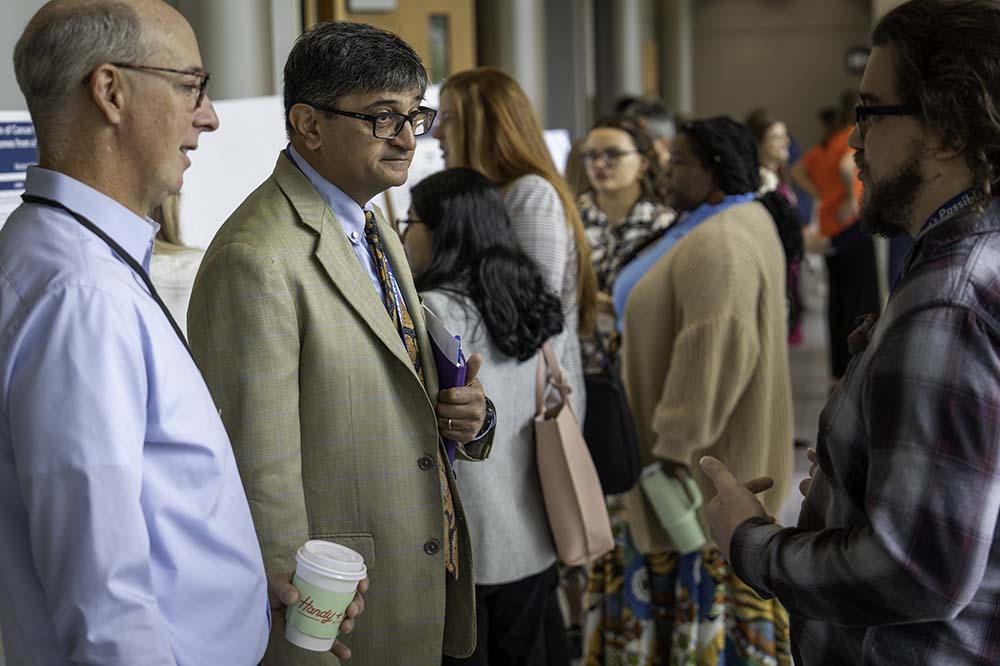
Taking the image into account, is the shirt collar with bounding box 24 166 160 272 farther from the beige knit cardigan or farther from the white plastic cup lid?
the beige knit cardigan

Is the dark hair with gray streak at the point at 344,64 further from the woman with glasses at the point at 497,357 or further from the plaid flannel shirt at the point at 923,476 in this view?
the plaid flannel shirt at the point at 923,476

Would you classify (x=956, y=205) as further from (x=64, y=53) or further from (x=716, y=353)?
(x=716, y=353)

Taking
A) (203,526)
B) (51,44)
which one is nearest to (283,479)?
(203,526)

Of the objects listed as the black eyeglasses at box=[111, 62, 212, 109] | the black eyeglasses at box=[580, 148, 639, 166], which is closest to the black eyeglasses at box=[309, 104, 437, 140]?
the black eyeglasses at box=[111, 62, 212, 109]

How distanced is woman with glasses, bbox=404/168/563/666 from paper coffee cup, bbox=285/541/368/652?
921mm

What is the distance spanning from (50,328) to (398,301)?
790 millimetres

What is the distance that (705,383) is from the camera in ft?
9.40

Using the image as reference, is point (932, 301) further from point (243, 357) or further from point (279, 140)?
point (279, 140)

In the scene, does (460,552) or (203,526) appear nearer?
(203,526)

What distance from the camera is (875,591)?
1.29m

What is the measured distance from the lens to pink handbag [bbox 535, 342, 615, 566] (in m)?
2.45

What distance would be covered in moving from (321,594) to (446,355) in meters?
0.56

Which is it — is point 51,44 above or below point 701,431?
above

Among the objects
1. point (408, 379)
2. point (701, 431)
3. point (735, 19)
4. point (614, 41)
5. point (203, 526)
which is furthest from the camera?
point (735, 19)
